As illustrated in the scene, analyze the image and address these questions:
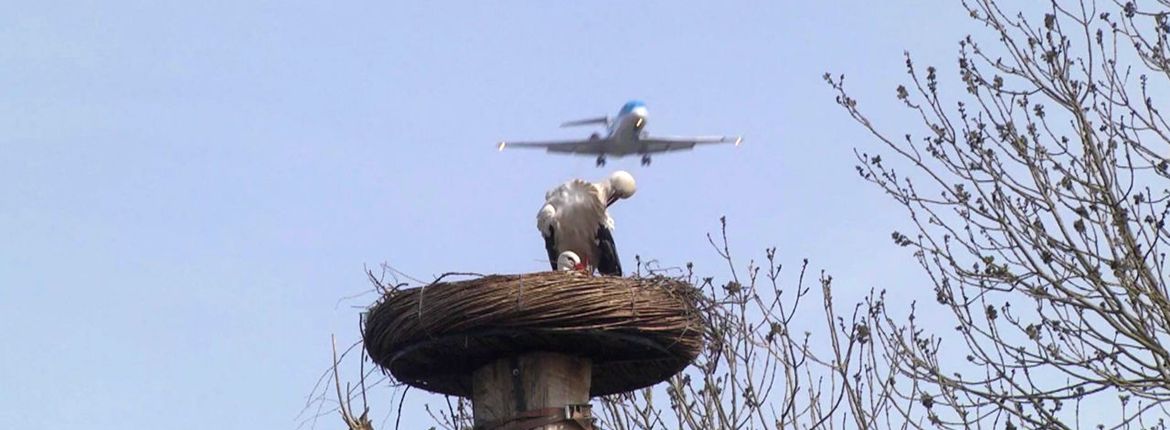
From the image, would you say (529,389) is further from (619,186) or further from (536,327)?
(619,186)

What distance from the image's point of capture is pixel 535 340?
5156 mm

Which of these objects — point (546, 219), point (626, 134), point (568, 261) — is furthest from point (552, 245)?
point (626, 134)

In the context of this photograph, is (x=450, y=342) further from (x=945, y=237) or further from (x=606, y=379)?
(x=945, y=237)

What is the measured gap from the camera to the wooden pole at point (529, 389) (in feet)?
16.2

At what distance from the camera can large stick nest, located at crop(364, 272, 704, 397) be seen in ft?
17.0

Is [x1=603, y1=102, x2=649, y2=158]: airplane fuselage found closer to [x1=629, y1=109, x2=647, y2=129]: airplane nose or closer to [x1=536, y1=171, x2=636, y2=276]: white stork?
[x1=629, y1=109, x2=647, y2=129]: airplane nose

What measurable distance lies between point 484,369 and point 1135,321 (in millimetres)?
2920

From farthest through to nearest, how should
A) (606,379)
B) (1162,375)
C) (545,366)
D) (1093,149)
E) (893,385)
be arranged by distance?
1. (893,385)
2. (1093,149)
3. (1162,375)
4. (606,379)
5. (545,366)

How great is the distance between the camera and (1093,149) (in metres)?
6.94

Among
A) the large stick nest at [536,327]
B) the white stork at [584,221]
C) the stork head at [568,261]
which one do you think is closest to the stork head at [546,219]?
the white stork at [584,221]

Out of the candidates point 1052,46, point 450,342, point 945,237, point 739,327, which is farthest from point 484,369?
point 1052,46

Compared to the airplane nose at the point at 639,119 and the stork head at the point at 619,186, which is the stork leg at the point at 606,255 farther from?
the airplane nose at the point at 639,119

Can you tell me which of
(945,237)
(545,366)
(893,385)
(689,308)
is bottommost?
(545,366)

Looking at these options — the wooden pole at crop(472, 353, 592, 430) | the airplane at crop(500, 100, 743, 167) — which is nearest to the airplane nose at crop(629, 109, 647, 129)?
the airplane at crop(500, 100, 743, 167)
